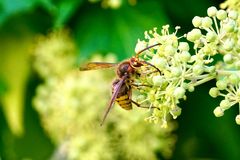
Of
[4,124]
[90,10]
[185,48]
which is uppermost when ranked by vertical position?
[90,10]

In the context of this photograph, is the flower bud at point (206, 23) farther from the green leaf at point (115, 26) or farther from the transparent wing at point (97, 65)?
the green leaf at point (115, 26)

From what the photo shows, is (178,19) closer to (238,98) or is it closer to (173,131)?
(173,131)

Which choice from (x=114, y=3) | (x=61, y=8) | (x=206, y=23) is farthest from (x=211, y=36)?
(x=61, y=8)

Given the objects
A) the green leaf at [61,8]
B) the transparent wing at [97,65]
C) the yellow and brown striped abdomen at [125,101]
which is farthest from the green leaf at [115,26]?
the yellow and brown striped abdomen at [125,101]

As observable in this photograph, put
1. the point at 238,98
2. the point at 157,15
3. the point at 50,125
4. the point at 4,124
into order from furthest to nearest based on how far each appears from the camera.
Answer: the point at 4,124, the point at 50,125, the point at 157,15, the point at 238,98

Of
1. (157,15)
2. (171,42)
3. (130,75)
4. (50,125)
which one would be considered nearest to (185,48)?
(171,42)

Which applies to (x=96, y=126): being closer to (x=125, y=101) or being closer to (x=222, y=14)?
(x=125, y=101)

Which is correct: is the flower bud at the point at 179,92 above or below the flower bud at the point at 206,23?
below
